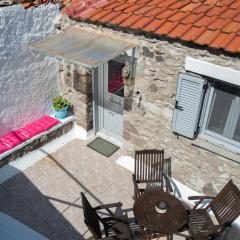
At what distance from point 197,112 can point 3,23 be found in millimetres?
4297

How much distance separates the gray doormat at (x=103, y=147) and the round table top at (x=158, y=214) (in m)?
2.37

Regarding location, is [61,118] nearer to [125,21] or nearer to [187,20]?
[125,21]

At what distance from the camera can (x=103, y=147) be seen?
8.47m

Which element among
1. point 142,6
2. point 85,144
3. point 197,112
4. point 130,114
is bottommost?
point 85,144

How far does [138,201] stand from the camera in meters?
5.89

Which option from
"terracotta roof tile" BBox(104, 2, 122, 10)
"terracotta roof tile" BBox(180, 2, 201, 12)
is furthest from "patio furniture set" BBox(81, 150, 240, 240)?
"terracotta roof tile" BBox(104, 2, 122, 10)

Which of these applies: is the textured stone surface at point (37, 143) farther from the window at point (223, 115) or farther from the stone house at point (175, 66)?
the window at point (223, 115)

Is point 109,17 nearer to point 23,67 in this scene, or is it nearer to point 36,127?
point 23,67

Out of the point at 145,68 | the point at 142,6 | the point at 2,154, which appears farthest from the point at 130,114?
the point at 2,154

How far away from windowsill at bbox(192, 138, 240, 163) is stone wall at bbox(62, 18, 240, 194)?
0.13m

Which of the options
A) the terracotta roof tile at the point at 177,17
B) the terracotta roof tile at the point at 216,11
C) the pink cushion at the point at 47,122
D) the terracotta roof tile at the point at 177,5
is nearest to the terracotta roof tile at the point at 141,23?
the terracotta roof tile at the point at 177,17

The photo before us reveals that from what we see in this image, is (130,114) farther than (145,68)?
Yes

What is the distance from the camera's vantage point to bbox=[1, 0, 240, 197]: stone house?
5.59m

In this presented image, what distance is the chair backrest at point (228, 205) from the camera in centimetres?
556
